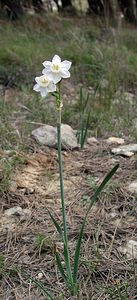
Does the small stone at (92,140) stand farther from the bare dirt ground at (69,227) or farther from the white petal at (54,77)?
the white petal at (54,77)

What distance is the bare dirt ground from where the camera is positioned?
1552 millimetres

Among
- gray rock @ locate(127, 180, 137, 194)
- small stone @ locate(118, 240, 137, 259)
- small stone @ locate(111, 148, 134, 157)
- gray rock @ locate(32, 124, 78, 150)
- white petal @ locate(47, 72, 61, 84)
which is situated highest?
white petal @ locate(47, 72, 61, 84)

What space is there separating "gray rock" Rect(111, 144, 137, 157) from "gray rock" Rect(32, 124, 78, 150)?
0.65ft

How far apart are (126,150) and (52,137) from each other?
0.37 metres

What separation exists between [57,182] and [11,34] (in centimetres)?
291

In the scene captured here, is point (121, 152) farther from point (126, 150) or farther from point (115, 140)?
point (115, 140)

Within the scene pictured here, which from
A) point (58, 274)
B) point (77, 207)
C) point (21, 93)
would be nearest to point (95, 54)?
point (21, 93)

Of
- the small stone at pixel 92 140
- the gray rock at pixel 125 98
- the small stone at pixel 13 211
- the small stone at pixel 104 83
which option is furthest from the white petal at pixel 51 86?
the small stone at pixel 104 83

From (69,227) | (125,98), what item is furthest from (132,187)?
(125,98)

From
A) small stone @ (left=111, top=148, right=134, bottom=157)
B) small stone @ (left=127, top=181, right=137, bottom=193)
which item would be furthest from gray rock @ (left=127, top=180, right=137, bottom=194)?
small stone @ (left=111, top=148, right=134, bottom=157)

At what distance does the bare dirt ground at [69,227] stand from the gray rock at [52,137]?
0.22 feet

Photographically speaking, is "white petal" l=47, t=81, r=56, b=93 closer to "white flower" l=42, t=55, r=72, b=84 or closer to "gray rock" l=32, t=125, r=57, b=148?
"white flower" l=42, t=55, r=72, b=84

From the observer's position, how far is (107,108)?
330 cm

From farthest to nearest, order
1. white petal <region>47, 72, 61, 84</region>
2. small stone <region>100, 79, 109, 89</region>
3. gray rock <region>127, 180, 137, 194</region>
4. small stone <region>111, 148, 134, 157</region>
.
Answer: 1. small stone <region>100, 79, 109, 89</region>
2. small stone <region>111, 148, 134, 157</region>
3. gray rock <region>127, 180, 137, 194</region>
4. white petal <region>47, 72, 61, 84</region>
